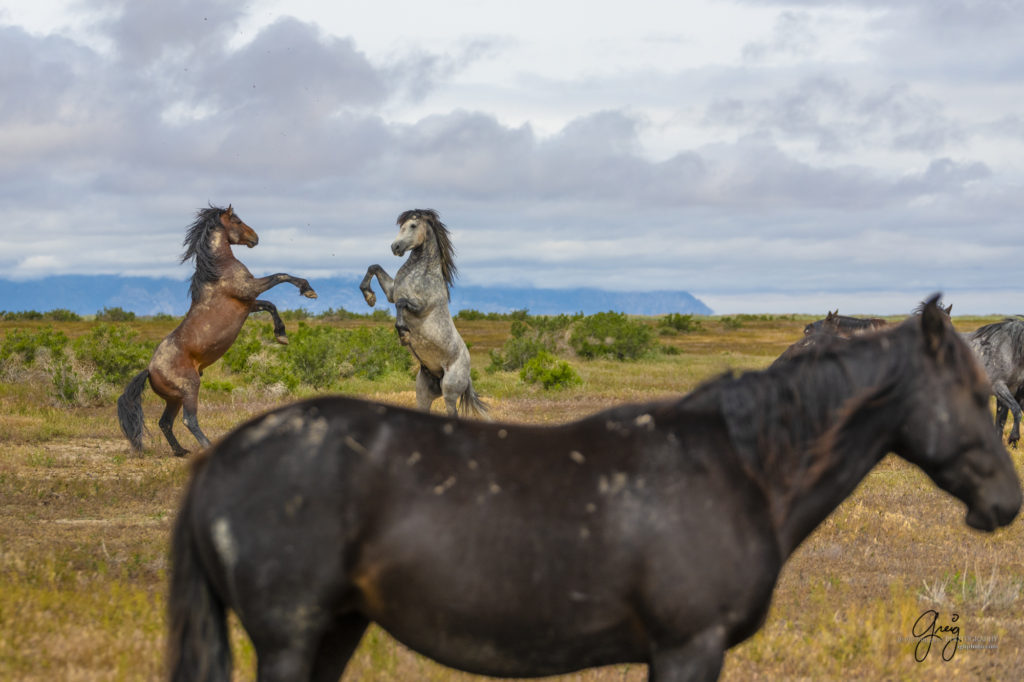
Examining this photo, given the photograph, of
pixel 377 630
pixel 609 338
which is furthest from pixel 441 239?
pixel 609 338

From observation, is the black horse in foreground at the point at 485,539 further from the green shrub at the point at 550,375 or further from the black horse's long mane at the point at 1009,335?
the green shrub at the point at 550,375

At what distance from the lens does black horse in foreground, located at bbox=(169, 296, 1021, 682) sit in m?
2.92

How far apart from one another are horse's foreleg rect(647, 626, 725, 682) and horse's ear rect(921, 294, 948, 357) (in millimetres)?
1428

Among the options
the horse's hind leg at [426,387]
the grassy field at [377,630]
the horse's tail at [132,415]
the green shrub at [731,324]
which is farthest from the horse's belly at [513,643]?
the green shrub at [731,324]

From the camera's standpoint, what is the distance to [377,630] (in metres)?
5.40

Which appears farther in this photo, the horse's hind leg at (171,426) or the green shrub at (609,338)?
the green shrub at (609,338)

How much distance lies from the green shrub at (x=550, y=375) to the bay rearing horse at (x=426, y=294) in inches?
540

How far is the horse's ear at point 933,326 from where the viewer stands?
3333 mm

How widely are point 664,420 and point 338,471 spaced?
1262 millimetres

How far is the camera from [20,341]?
2216 cm

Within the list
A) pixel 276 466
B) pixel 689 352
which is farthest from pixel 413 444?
pixel 689 352

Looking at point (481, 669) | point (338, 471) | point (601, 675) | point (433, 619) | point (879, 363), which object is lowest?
point (601, 675)

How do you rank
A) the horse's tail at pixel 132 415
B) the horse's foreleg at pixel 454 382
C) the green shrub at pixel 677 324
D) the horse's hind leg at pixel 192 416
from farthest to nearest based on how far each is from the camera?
the green shrub at pixel 677 324, the horse's tail at pixel 132 415, the horse's hind leg at pixel 192 416, the horse's foreleg at pixel 454 382

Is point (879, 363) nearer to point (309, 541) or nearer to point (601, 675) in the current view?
point (309, 541)
